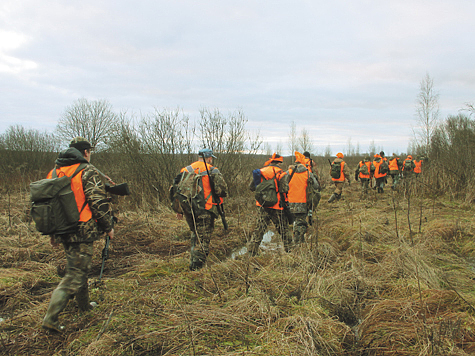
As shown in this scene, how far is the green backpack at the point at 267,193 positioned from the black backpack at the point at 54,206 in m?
3.01

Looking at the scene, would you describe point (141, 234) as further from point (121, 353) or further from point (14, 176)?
point (14, 176)

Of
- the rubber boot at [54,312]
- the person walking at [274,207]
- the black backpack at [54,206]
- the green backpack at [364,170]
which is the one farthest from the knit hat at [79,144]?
the green backpack at [364,170]

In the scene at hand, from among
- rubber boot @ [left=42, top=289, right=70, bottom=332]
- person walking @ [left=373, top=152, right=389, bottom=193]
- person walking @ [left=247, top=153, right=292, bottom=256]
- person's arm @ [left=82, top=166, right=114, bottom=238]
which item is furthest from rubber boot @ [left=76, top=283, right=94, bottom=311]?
person walking @ [left=373, top=152, right=389, bottom=193]

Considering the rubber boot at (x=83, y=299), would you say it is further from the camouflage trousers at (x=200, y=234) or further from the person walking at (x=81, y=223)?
the camouflage trousers at (x=200, y=234)

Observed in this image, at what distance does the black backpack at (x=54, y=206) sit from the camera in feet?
7.89

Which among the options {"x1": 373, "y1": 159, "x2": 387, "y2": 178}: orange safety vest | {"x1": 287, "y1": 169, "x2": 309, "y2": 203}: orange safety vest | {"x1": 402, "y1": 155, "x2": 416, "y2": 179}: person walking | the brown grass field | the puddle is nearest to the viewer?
the brown grass field

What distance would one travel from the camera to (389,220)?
7.40m

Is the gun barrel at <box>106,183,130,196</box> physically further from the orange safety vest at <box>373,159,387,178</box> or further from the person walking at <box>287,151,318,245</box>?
the orange safety vest at <box>373,159,387,178</box>

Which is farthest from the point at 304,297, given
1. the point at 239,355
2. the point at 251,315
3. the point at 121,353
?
the point at 121,353

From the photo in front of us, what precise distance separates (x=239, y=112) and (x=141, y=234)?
6115mm

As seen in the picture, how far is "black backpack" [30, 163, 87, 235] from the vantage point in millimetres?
2404

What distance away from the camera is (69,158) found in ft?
8.89

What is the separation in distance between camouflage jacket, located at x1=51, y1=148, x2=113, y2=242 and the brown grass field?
0.86 meters

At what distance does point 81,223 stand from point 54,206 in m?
0.29
